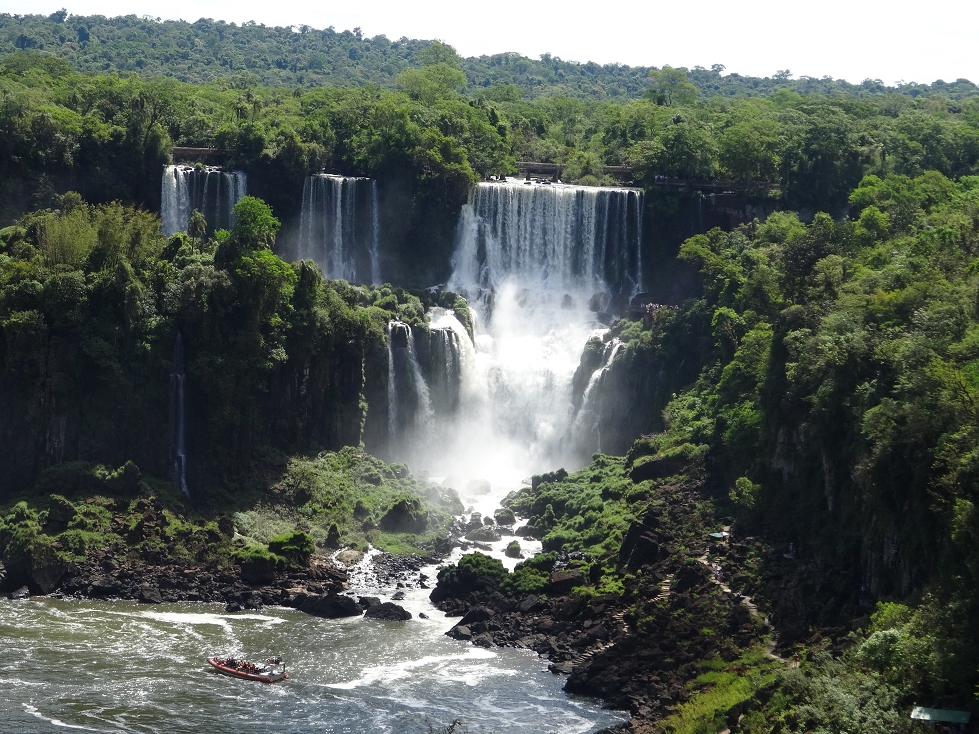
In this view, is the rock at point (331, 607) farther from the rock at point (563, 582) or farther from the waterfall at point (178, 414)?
the waterfall at point (178, 414)

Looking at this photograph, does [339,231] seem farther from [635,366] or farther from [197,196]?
[635,366]

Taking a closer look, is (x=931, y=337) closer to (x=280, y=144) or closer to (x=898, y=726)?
(x=898, y=726)

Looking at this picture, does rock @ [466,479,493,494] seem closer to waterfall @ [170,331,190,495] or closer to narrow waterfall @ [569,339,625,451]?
narrow waterfall @ [569,339,625,451]

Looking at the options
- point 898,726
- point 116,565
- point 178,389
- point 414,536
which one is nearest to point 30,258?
point 178,389

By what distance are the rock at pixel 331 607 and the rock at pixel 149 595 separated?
602cm

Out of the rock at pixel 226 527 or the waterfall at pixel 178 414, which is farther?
the waterfall at pixel 178 414

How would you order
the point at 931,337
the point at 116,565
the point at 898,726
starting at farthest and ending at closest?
the point at 116,565 < the point at 931,337 < the point at 898,726

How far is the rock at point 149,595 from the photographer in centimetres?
6594

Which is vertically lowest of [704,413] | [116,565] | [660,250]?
[116,565]

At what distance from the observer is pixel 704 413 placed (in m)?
Result: 78.9

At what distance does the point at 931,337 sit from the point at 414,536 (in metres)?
25.9

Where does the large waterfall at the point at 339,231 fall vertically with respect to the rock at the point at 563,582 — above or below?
above

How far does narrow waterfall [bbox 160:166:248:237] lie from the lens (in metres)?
92.1

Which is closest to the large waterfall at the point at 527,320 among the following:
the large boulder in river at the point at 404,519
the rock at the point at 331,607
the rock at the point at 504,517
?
the rock at the point at 504,517
